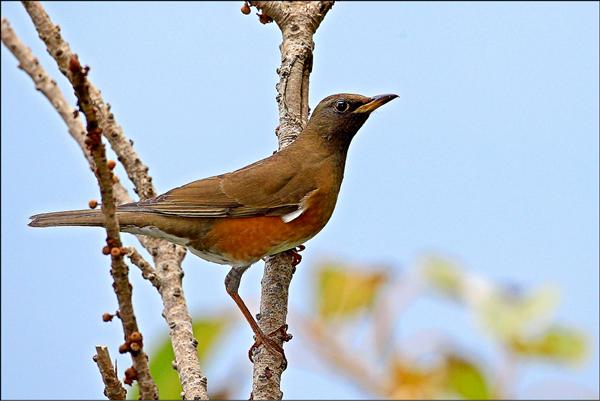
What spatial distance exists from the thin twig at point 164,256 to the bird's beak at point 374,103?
4.67ft

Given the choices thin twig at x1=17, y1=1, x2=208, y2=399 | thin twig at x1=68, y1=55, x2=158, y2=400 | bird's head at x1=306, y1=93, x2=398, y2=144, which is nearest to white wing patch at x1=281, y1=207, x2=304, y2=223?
bird's head at x1=306, y1=93, x2=398, y2=144

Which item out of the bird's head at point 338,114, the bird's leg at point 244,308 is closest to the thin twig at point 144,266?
the bird's leg at point 244,308

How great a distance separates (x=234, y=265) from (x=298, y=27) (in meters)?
1.67

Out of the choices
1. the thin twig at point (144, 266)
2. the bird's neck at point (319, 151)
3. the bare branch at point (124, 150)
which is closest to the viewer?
the thin twig at point (144, 266)

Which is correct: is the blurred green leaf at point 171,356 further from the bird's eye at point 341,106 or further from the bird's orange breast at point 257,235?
the bird's eye at point 341,106

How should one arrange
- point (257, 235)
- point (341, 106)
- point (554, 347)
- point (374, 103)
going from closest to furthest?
point (554, 347)
point (257, 235)
point (374, 103)
point (341, 106)

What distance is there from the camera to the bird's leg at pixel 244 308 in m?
4.14

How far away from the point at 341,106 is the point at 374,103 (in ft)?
0.78

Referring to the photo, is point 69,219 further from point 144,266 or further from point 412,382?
point 412,382

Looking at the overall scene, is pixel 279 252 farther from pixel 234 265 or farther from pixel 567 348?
pixel 567 348

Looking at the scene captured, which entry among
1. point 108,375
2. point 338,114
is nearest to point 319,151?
point 338,114

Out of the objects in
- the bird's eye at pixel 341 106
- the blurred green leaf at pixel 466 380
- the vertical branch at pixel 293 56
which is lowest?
the blurred green leaf at pixel 466 380

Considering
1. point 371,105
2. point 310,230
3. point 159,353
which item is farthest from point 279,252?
point 159,353

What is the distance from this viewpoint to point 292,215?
486cm
